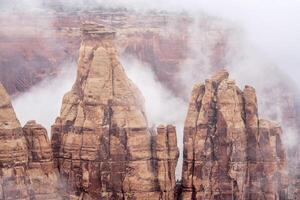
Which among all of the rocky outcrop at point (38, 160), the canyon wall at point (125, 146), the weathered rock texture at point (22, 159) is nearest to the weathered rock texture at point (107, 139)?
the canyon wall at point (125, 146)

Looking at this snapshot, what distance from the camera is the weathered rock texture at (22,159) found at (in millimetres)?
55094

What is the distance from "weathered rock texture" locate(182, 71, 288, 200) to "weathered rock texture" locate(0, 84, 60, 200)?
6445 mm

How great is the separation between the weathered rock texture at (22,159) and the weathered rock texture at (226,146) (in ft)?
21.1

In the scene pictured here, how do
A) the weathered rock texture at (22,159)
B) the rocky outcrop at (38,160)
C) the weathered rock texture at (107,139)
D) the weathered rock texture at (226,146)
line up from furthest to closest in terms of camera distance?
the weathered rock texture at (226,146) → the weathered rock texture at (107,139) → the rocky outcrop at (38,160) → the weathered rock texture at (22,159)

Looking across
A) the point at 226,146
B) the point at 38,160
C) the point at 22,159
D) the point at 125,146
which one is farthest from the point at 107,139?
the point at 226,146

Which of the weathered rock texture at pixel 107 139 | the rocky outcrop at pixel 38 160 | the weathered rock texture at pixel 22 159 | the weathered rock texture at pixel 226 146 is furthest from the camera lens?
the weathered rock texture at pixel 226 146

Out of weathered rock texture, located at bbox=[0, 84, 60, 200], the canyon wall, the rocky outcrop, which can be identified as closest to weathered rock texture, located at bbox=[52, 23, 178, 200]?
the canyon wall

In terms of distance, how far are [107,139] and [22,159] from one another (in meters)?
3.97

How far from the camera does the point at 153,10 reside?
87.9 metres

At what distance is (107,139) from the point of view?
57312 millimetres

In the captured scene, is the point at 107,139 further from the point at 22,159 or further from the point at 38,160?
the point at 22,159

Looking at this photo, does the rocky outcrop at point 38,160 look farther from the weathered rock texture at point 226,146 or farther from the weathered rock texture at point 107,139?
the weathered rock texture at point 226,146

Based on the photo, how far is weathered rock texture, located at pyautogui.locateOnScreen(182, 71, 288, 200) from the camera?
193 ft

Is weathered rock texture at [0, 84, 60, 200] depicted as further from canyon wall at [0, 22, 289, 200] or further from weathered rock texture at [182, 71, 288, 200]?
weathered rock texture at [182, 71, 288, 200]
